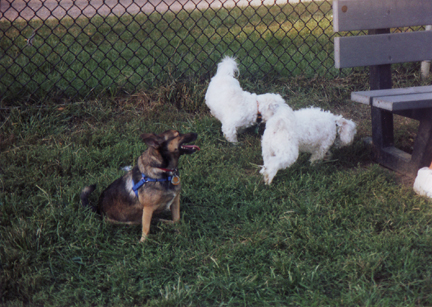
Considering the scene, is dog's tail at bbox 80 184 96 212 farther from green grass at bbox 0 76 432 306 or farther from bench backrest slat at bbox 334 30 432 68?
bench backrest slat at bbox 334 30 432 68

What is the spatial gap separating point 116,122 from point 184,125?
2.23ft

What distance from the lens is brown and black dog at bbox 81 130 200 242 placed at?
2.55 m

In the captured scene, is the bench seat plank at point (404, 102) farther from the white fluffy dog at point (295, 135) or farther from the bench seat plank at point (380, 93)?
the white fluffy dog at point (295, 135)

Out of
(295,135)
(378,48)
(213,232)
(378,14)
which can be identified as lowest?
(213,232)

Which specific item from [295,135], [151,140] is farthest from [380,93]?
[151,140]

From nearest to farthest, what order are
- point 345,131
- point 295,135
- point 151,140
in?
point 151,140 → point 295,135 → point 345,131

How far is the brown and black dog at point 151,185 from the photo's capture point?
8.38ft

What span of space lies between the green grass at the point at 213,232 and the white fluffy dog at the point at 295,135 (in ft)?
0.53

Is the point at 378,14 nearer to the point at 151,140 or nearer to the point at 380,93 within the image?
the point at 380,93

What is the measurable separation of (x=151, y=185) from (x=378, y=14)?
2415 mm

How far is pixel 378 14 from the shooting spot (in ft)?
11.3

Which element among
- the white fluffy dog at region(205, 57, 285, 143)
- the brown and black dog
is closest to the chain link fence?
the white fluffy dog at region(205, 57, 285, 143)

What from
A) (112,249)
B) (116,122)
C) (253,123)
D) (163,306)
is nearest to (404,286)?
(163,306)

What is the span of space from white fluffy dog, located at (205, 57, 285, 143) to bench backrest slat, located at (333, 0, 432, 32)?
0.85 m
